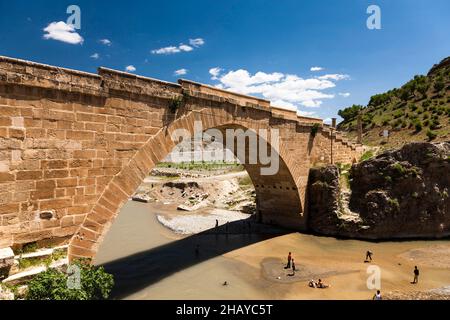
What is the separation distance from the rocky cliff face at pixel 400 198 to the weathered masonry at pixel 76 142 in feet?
44.4

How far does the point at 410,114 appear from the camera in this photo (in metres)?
37.4

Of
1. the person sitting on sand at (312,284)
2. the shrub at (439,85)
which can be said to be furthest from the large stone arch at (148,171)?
the shrub at (439,85)

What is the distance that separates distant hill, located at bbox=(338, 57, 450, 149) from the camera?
3120 centimetres

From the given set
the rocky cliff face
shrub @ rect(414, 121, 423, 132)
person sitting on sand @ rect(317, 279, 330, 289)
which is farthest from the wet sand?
shrub @ rect(414, 121, 423, 132)

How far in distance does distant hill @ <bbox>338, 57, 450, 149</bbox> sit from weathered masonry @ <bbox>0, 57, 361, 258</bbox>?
25.9m

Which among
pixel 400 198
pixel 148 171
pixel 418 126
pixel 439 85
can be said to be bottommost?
pixel 400 198

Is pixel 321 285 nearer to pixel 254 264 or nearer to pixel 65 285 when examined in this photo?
pixel 254 264

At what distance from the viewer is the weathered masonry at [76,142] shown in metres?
7.74

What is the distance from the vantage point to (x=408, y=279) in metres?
15.3

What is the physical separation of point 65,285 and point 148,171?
14.3ft

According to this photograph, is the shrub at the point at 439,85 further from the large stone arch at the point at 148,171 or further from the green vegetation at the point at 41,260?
the green vegetation at the point at 41,260

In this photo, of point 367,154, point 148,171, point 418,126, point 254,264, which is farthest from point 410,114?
point 148,171
